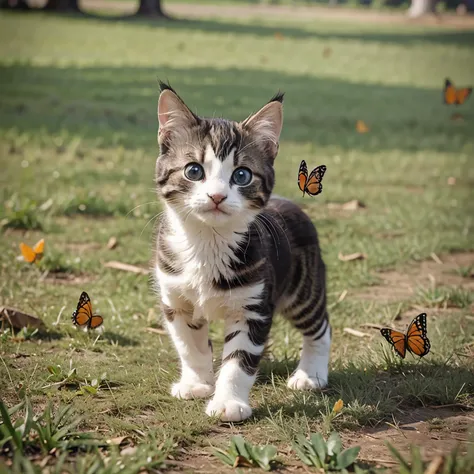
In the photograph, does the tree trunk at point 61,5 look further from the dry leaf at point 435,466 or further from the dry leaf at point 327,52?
the dry leaf at point 435,466

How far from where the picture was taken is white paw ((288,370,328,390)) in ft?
13.6

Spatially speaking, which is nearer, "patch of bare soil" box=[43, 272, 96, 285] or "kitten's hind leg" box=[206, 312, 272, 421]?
"kitten's hind leg" box=[206, 312, 272, 421]

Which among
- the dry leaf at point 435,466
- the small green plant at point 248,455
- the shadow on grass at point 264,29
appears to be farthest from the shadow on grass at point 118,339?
the shadow on grass at point 264,29

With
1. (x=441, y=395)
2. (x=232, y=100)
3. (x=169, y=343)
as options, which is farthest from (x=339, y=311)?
(x=232, y=100)

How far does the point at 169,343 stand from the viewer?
16.3 feet

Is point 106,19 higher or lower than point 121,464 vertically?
higher

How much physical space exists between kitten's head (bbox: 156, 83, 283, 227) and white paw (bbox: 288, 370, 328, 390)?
3.03 ft

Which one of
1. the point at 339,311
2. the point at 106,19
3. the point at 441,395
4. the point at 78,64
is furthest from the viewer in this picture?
the point at 106,19

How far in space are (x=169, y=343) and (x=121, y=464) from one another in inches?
78.5

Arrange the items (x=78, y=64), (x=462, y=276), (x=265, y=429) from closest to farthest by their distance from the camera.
A: (x=265, y=429) → (x=462, y=276) → (x=78, y=64)

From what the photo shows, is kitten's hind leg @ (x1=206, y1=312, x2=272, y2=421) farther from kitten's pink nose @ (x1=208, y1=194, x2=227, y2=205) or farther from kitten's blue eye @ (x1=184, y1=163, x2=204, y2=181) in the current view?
kitten's blue eye @ (x1=184, y1=163, x2=204, y2=181)

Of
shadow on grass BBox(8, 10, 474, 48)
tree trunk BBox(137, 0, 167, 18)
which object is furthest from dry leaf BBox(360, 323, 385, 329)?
tree trunk BBox(137, 0, 167, 18)

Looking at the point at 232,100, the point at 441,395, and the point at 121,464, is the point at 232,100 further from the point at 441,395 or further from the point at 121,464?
the point at 121,464

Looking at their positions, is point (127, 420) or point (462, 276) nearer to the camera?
point (127, 420)
